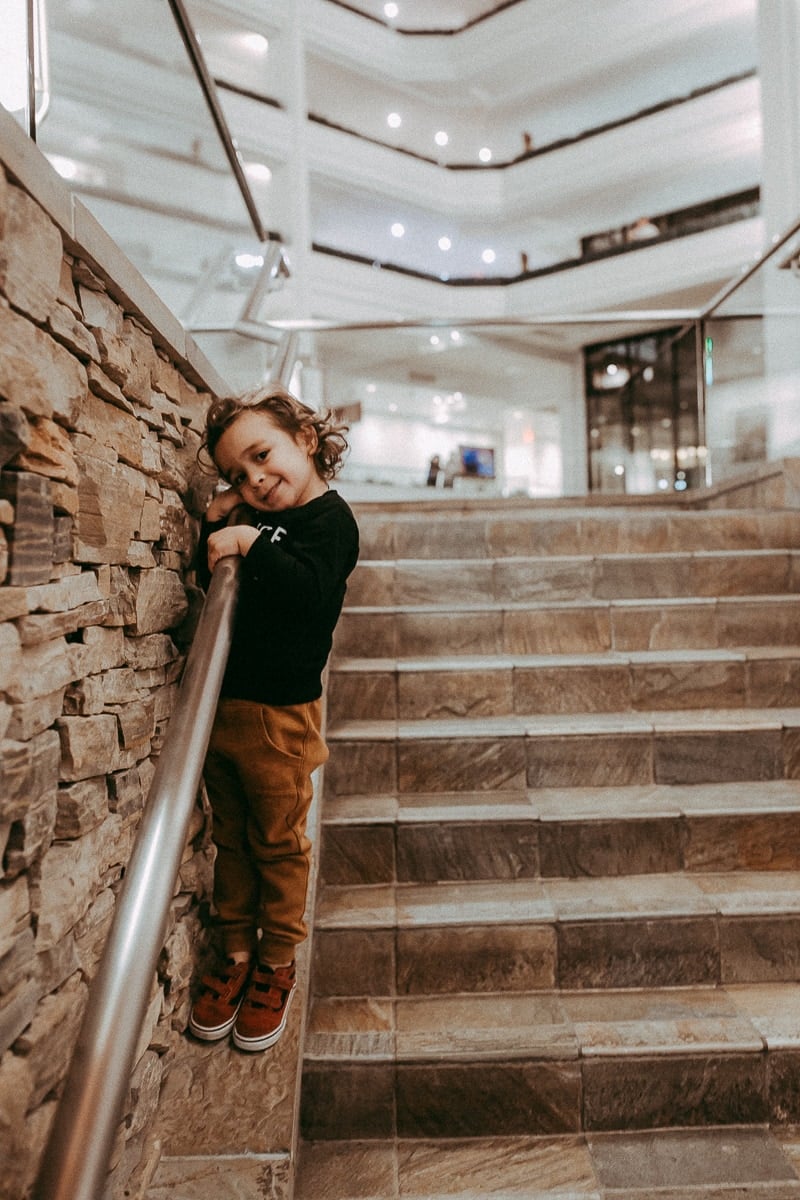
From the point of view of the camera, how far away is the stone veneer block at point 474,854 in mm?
1801

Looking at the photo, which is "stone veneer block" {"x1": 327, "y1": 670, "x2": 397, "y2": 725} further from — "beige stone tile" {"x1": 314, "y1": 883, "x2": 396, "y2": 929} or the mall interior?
"beige stone tile" {"x1": 314, "y1": 883, "x2": 396, "y2": 929}

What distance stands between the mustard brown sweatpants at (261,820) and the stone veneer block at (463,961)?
306 mm

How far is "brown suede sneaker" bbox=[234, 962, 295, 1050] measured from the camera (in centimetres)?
135

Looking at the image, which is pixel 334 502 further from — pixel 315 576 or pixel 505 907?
pixel 505 907

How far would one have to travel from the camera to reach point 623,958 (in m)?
1.62

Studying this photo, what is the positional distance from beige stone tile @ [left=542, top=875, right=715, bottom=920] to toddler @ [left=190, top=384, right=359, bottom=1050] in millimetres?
656

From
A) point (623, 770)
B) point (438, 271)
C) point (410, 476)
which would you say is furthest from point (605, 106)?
point (623, 770)

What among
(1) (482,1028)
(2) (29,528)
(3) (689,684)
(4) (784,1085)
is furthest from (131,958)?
(3) (689,684)

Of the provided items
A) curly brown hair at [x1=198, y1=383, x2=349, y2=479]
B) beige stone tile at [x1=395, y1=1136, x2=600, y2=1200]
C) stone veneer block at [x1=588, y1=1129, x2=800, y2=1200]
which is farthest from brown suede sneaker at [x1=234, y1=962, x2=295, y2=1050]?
curly brown hair at [x1=198, y1=383, x2=349, y2=479]

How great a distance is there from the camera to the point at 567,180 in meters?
11.5

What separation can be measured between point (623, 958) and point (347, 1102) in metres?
0.67

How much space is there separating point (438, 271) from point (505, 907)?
14.1 metres

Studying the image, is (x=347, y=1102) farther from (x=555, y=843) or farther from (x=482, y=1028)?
(x=555, y=843)

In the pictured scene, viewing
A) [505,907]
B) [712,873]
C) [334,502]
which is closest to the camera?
[334,502]
